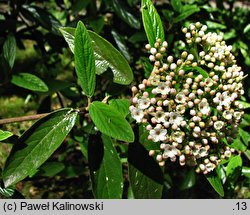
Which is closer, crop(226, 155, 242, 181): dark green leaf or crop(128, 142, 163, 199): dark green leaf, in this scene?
crop(128, 142, 163, 199): dark green leaf

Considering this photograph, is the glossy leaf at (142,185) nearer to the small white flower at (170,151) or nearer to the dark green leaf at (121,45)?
the small white flower at (170,151)

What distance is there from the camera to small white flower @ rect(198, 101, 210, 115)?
1.46m

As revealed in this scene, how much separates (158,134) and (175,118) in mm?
79

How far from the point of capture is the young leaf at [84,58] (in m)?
1.43

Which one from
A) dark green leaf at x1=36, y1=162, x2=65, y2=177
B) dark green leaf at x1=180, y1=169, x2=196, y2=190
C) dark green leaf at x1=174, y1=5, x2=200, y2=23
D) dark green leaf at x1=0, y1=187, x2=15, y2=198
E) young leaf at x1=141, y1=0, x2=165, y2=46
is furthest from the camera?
dark green leaf at x1=180, y1=169, x2=196, y2=190

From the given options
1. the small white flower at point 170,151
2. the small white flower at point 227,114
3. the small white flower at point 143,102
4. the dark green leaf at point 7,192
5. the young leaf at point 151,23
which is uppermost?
the young leaf at point 151,23

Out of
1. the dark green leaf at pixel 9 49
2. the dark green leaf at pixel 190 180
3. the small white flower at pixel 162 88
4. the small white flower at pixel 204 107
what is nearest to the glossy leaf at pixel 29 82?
the dark green leaf at pixel 9 49

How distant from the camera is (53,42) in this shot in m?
2.67

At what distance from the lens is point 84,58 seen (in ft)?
4.80

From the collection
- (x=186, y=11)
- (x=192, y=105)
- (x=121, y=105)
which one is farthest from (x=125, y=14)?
(x=192, y=105)

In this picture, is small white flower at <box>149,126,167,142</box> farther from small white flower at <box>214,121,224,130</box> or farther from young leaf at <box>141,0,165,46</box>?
young leaf at <box>141,0,165,46</box>

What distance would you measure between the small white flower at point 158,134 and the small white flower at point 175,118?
0.04 m

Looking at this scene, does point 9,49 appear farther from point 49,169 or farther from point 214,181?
point 214,181

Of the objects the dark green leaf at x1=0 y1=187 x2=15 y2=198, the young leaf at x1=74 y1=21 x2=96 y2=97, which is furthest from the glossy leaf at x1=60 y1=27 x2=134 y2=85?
the dark green leaf at x1=0 y1=187 x2=15 y2=198
